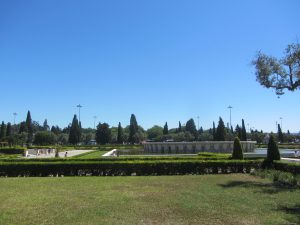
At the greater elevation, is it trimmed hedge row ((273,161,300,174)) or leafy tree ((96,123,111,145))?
leafy tree ((96,123,111,145))

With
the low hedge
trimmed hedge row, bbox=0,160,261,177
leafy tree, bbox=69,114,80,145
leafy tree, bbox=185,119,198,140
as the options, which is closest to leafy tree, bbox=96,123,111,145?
leafy tree, bbox=69,114,80,145

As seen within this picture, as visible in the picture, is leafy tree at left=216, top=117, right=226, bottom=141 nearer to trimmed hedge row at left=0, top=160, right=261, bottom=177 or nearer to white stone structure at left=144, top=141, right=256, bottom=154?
white stone structure at left=144, top=141, right=256, bottom=154

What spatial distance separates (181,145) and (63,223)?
37.9 metres

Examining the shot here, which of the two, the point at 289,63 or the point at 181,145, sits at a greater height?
the point at 289,63

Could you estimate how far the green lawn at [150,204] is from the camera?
28.2 feet

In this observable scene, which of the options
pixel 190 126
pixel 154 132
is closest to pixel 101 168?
pixel 190 126

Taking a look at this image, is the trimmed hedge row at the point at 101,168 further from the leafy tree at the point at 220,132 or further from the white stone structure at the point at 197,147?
the leafy tree at the point at 220,132

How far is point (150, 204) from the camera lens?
34.4 feet

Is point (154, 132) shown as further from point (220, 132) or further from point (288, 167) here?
point (288, 167)

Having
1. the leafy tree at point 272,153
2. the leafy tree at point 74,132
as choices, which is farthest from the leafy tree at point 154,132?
the leafy tree at point 272,153

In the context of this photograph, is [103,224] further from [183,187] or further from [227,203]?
[183,187]

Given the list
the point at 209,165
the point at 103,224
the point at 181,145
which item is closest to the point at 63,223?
the point at 103,224

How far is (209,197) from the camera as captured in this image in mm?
11609

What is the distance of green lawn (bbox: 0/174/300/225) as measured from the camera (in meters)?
8.59
